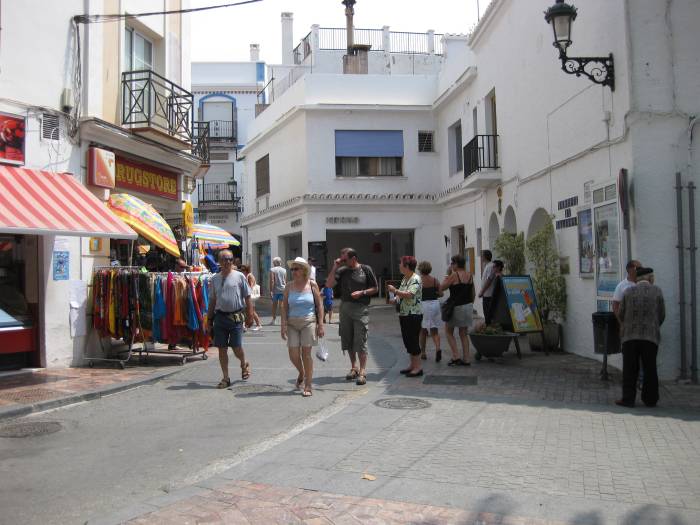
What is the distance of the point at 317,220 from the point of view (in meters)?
23.1

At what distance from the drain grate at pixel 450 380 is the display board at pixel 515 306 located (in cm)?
212

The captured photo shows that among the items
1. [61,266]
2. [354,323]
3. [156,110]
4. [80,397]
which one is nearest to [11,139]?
[61,266]

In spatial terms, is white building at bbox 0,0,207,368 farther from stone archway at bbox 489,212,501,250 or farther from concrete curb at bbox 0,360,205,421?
stone archway at bbox 489,212,501,250

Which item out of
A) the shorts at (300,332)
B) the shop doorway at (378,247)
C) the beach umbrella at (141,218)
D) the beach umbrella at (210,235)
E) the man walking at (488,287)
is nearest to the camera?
the shorts at (300,332)

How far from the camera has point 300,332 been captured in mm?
8133

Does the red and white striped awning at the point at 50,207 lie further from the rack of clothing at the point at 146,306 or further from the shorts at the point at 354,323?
the shorts at the point at 354,323

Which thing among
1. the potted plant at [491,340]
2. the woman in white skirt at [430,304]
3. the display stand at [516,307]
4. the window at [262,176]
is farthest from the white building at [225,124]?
the potted plant at [491,340]

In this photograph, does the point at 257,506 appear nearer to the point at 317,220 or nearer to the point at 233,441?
the point at 233,441

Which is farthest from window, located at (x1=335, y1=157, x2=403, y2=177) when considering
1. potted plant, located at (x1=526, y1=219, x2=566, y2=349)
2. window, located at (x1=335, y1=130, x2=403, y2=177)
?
potted plant, located at (x1=526, y1=219, x2=566, y2=349)

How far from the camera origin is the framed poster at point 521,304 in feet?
36.2

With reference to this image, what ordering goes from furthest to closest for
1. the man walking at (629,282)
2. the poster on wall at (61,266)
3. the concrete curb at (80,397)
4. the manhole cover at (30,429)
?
the poster on wall at (61,266)
the man walking at (629,282)
the concrete curb at (80,397)
the manhole cover at (30,429)

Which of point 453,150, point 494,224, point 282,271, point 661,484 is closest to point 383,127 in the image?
point 453,150

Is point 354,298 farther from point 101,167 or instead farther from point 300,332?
point 101,167

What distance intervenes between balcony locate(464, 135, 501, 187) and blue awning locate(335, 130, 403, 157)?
21.4 feet
